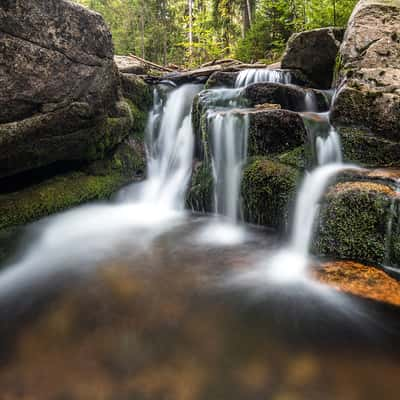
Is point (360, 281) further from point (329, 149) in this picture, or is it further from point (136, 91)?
point (136, 91)

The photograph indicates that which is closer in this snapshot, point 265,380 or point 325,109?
point 265,380

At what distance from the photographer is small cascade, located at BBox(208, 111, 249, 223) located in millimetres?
4516

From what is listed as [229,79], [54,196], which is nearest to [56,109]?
[54,196]

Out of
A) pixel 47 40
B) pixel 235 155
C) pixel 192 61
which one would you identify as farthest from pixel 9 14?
pixel 192 61

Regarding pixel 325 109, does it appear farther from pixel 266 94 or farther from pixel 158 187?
pixel 158 187

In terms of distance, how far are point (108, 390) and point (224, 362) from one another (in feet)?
2.51

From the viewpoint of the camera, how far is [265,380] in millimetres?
1787

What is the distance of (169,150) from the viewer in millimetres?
6551

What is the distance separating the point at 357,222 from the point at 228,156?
2.25 m

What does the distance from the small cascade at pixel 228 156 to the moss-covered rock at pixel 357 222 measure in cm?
152

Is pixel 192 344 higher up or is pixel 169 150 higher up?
pixel 169 150

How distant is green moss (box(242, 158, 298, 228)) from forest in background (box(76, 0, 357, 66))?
843 cm

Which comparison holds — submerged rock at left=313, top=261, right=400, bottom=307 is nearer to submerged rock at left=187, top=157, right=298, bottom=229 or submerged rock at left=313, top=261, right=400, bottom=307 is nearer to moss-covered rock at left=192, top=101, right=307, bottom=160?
submerged rock at left=187, top=157, right=298, bottom=229

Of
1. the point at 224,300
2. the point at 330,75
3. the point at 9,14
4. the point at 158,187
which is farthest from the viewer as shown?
the point at 330,75
